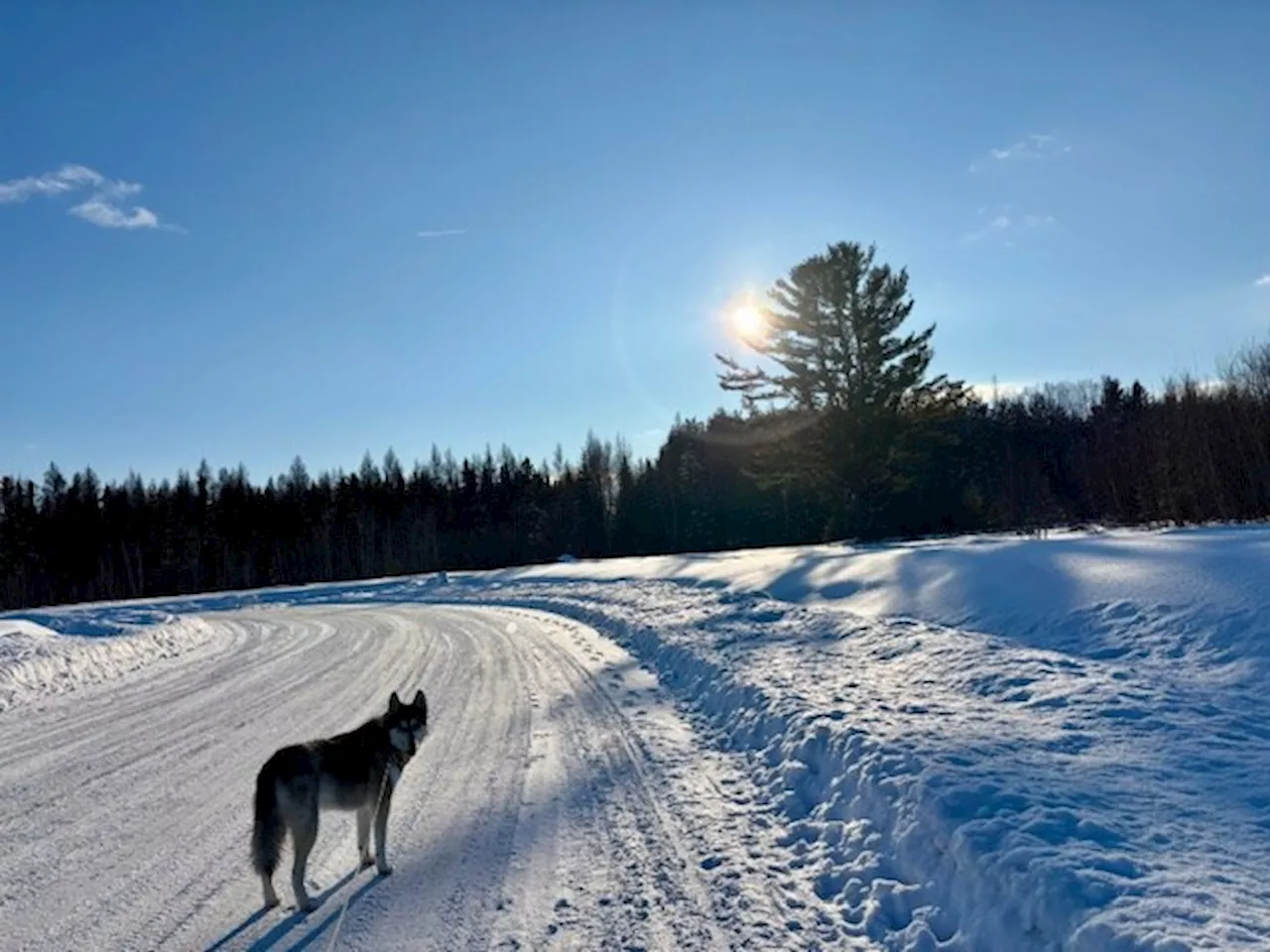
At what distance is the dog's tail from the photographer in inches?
193

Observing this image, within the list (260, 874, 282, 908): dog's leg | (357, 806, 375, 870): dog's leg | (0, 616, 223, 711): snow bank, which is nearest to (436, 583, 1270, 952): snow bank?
(357, 806, 375, 870): dog's leg

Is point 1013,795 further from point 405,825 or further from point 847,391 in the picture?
point 847,391

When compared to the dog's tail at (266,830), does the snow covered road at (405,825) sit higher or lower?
lower

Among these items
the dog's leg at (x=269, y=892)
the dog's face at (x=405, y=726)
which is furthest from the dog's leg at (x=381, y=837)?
the dog's leg at (x=269, y=892)

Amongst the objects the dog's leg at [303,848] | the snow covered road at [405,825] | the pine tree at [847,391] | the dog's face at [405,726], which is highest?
the pine tree at [847,391]

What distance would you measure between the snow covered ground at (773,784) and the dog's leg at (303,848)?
164 millimetres

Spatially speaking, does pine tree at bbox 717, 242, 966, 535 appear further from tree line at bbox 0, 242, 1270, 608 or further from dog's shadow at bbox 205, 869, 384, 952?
dog's shadow at bbox 205, 869, 384, 952

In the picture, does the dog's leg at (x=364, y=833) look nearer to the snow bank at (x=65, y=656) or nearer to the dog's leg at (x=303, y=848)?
the dog's leg at (x=303, y=848)

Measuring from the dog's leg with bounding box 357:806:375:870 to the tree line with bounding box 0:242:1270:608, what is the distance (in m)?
28.4

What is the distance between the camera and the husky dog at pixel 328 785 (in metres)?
4.92

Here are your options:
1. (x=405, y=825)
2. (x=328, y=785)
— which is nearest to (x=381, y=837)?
(x=328, y=785)

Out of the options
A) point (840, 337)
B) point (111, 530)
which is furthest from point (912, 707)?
point (111, 530)

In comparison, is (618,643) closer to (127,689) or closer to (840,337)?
(127,689)

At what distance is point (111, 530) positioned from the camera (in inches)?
3238
